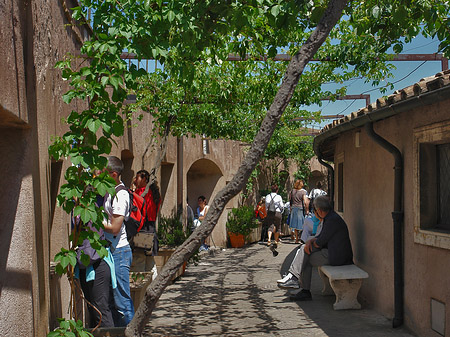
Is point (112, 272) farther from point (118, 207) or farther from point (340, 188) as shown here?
point (340, 188)

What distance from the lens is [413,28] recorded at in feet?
19.6

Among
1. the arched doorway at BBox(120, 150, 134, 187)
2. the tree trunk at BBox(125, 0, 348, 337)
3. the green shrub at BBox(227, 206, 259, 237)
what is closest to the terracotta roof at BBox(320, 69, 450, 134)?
the tree trunk at BBox(125, 0, 348, 337)

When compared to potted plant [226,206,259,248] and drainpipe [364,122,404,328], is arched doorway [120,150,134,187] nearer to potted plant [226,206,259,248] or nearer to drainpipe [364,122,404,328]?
drainpipe [364,122,404,328]

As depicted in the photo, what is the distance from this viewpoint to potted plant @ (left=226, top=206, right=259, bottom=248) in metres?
16.7

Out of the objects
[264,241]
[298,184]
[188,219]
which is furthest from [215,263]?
[264,241]

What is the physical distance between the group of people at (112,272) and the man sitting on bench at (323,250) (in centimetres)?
305

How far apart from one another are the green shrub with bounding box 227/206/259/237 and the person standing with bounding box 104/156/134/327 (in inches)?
448

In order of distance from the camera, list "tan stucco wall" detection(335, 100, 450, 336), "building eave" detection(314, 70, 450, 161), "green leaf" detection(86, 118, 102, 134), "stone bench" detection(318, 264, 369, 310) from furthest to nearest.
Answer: "stone bench" detection(318, 264, 369, 310) < "tan stucco wall" detection(335, 100, 450, 336) < "building eave" detection(314, 70, 450, 161) < "green leaf" detection(86, 118, 102, 134)

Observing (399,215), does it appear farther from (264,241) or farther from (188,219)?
(264,241)

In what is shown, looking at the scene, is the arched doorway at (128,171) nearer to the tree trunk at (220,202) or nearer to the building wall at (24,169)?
the building wall at (24,169)

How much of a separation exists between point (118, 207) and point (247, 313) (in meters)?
2.87

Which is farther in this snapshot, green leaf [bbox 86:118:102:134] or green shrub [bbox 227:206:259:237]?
green shrub [bbox 227:206:259:237]

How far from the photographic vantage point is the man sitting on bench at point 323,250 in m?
7.45

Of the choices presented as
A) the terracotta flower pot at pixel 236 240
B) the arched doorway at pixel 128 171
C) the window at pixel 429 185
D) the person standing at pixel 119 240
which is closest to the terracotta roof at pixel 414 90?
the window at pixel 429 185
